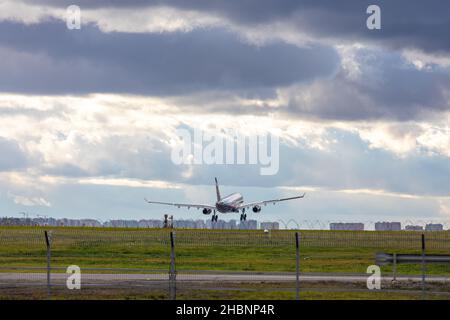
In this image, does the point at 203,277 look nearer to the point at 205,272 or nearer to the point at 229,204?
the point at 205,272

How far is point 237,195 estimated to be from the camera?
155m

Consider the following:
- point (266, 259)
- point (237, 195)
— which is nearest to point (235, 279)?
point (266, 259)

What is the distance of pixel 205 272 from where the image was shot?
176ft

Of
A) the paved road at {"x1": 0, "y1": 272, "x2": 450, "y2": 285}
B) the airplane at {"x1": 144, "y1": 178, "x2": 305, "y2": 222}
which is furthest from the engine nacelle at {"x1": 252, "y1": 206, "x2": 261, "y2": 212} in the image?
the paved road at {"x1": 0, "y1": 272, "x2": 450, "y2": 285}

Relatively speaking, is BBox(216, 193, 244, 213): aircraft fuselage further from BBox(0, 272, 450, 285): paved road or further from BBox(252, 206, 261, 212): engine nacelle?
BBox(0, 272, 450, 285): paved road

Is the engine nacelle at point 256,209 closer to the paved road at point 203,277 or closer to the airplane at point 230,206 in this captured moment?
the airplane at point 230,206

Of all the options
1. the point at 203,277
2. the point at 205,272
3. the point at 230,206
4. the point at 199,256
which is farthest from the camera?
the point at 230,206

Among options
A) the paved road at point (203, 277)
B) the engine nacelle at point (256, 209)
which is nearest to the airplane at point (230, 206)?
the engine nacelle at point (256, 209)

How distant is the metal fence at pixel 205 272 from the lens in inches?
1517

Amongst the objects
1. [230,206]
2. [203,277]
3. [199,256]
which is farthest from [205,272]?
[230,206]

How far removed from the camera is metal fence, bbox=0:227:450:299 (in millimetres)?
38531
